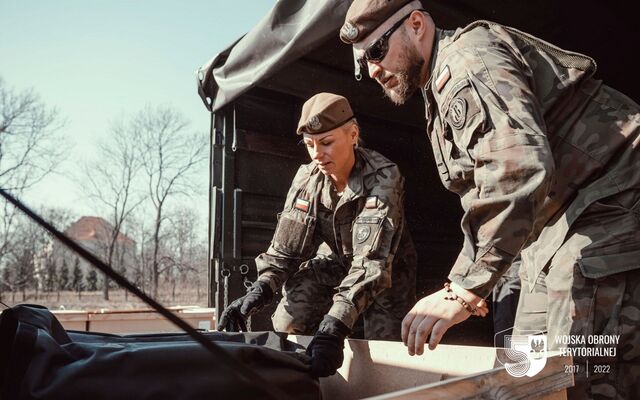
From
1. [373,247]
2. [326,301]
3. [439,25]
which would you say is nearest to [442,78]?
[373,247]

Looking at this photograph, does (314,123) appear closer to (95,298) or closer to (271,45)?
(271,45)

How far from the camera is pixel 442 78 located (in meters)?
1.46

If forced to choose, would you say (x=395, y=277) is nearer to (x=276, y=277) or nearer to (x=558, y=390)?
(x=276, y=277)

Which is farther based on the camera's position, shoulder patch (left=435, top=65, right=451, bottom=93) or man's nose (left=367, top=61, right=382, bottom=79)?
man's nose (left=367, top=61, right=382, bottom=79)

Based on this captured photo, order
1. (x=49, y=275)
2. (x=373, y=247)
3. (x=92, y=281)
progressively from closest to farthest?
1. (x=373, y=247)
2. (x=49, y=275)
3. (x=92, y=281)

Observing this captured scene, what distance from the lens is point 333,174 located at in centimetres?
267

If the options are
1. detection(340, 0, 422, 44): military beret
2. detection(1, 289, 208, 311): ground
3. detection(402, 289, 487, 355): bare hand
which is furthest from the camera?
detection(1, 289, 208, 311): ground

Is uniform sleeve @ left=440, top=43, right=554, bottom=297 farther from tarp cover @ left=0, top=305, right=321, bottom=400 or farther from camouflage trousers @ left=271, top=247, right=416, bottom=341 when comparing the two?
camouflage trousers @ left=271, top=247, right=416, bottom=341

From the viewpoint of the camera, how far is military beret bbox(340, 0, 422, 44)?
1.68 meters

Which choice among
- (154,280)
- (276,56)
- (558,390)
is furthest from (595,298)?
(154,280)

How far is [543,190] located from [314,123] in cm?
159

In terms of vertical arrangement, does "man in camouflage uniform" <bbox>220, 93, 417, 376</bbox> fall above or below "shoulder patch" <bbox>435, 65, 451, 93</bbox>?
below

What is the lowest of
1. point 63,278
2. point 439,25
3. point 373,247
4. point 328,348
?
point 63,278

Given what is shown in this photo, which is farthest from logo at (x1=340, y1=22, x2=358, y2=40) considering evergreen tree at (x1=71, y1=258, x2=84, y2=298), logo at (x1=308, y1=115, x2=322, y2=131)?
evergreen tree at (x1=71, y1=258, x2=84, y2=298)
